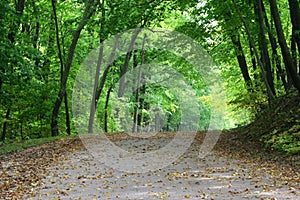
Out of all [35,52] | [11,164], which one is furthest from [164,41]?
[11,164]

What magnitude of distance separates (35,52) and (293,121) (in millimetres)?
10838

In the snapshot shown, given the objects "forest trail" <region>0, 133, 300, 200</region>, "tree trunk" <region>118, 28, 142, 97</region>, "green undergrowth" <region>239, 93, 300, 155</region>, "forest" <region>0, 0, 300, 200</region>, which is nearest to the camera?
"forest trail" <region>0, 133, 300, 200</region>

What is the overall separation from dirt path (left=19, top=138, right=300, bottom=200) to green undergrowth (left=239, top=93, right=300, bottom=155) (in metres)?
1.21

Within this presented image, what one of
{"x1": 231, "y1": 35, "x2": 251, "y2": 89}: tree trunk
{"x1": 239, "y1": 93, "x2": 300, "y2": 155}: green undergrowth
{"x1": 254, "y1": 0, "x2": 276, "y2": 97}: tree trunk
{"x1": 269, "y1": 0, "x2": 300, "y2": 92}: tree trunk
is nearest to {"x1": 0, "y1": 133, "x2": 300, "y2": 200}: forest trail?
{"x1": 239, "y1": 93, "x2": 300, "y2": 155}: green undergrowth

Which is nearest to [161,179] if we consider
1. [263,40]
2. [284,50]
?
[284,50]

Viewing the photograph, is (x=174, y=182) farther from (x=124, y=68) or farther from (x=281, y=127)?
(x=124, y=68)

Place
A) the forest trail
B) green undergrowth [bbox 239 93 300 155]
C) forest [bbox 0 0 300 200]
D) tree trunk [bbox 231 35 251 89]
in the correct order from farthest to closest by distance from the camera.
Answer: tree trunk [bbox 231 35 251 89] → green undergrowth [bbox 239 93 300 155] → forest [bbox 0 0 300 200] → the forest trail

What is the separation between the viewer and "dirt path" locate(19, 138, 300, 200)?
680 centimetres

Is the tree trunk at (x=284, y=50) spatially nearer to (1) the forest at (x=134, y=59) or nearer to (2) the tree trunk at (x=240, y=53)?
(1) the forest at (x=134, y=59)

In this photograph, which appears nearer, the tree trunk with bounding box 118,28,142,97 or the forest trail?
the forest trail

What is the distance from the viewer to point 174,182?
8109mm

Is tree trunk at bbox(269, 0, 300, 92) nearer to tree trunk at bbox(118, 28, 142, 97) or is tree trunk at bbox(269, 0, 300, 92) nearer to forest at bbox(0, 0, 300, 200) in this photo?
A: forest at bbox(0, 0, 300, 200)

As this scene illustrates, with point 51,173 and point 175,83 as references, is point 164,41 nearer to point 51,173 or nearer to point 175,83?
point 175,83

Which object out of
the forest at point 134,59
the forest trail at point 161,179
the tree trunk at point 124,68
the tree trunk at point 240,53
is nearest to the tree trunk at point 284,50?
the forest at point 134,59
